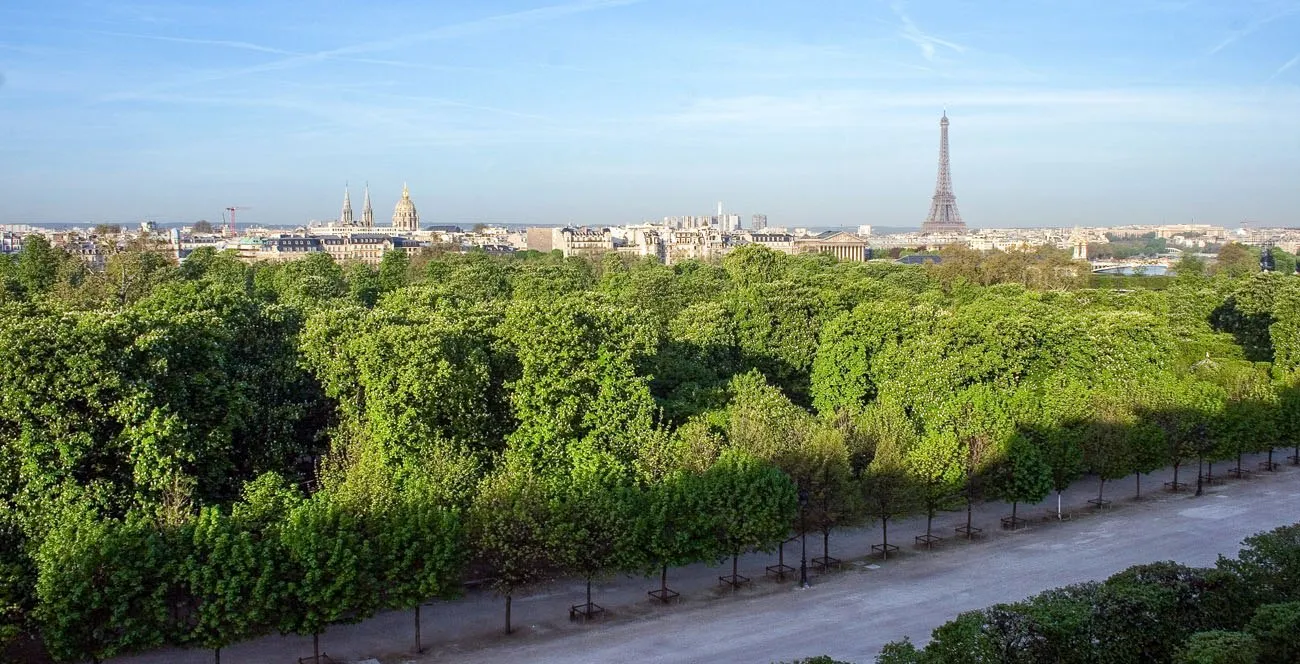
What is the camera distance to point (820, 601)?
27.3 metres

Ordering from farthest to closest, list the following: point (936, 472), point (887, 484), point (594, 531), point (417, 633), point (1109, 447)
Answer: point (1109, 447), point (936, 472), point (887, 484), point (594, 531), point (417, 633)

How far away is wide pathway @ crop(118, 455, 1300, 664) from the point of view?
23844 millimetres

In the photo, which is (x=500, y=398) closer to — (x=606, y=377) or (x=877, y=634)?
(x=606, y=377)

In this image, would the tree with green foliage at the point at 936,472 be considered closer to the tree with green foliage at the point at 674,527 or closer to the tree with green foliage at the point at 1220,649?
the tree with green foliage at the point at 674,527

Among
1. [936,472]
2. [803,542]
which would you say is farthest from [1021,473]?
[803,542]

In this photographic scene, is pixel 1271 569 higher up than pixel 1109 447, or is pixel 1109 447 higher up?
pixel 1271 569

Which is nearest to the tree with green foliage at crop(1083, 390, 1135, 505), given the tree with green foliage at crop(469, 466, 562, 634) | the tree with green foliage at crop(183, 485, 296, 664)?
the tree with green foliage at crop(469, 466, 562, 634)

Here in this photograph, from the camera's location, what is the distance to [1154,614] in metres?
19.7

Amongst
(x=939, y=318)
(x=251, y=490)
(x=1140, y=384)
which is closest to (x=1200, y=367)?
(x=1140, y=384)

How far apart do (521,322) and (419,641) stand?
1087 cm

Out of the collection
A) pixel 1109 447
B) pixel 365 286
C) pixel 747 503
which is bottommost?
pixel 1109 447

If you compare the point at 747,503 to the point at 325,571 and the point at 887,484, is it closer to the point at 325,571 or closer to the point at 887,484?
the point at 887,484

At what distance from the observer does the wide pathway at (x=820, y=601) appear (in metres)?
23.8

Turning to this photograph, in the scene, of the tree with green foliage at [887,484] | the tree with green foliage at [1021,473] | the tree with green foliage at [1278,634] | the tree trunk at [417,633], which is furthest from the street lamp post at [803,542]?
the tree with green foliage at [1278,634]
